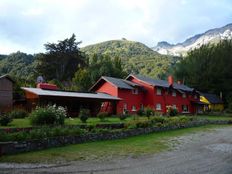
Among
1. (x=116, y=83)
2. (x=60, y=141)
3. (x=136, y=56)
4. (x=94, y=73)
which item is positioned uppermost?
(x=136, y=56)

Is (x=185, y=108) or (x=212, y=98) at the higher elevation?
(x=212, y=98)

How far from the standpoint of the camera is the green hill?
365 feet

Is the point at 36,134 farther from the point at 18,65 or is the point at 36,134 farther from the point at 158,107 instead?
the point at 18,65

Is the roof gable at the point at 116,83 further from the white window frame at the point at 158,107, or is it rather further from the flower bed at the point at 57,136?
the flower bed at the point at 57,136

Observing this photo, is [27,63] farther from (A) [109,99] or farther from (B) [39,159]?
(B) [39,159]

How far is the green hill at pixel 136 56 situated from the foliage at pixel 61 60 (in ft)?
112

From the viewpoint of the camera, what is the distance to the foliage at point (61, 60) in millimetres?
69688

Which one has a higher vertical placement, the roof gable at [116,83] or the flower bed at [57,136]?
the roof gable at [116,83]

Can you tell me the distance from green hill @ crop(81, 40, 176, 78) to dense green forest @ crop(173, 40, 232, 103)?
21.8m

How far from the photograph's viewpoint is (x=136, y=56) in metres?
146

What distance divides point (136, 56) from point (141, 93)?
9642 centimetres

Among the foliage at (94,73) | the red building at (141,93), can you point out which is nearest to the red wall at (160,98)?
the red building at (141,93)

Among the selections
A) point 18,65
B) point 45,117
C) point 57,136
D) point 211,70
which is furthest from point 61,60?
point 57,136

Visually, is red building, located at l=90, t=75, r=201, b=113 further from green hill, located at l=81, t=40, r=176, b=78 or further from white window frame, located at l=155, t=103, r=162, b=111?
green hill, located at l=81, t=40, r=176, b=78
